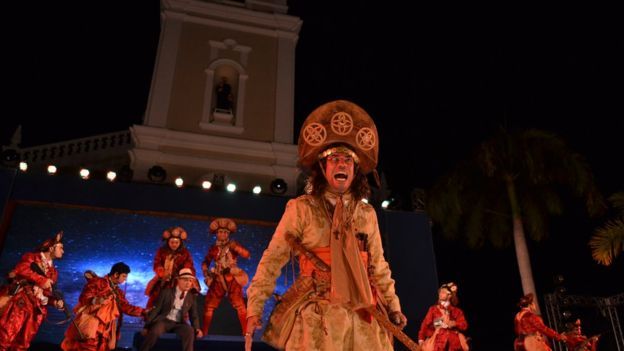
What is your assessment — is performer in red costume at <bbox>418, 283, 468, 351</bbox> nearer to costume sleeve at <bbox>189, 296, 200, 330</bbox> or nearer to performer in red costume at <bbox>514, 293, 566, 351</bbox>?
performer in red costume at <bbox>514, 293, 566, 351</bbox>

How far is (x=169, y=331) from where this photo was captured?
267 inches

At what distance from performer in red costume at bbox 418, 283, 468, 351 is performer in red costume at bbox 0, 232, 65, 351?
513 cm

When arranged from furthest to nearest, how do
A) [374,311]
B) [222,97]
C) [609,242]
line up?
[222,97] < [609,242] < [374,311]

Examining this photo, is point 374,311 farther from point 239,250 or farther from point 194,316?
point 239,250

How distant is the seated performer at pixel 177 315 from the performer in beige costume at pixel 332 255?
3.75m

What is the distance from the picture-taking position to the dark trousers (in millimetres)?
6438

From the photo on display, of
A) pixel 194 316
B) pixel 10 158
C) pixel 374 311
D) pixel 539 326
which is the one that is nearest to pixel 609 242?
pixel 539 326

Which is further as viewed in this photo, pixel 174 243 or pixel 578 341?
pixel 578 341

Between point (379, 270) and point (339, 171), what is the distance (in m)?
0.70

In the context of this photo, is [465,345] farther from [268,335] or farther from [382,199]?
[268,335]

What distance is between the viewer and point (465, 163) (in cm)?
1373

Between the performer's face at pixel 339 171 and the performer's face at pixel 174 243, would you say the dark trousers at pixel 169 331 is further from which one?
the performer's face at pixel 339 171

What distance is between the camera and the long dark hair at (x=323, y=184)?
141 inches

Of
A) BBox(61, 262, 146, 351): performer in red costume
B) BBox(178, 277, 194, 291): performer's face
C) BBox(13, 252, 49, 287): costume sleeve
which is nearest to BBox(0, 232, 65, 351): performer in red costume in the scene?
BBox(13, 252, 49, 287): costume sleeve
